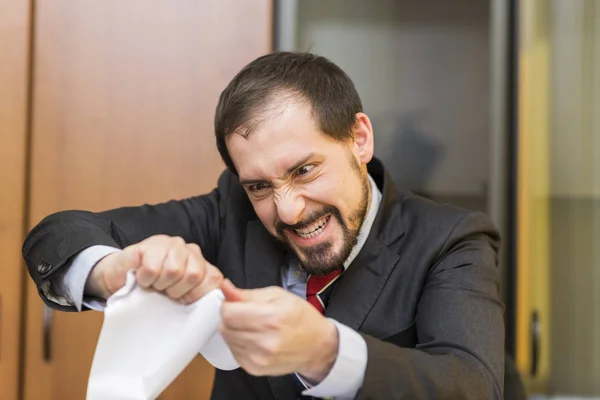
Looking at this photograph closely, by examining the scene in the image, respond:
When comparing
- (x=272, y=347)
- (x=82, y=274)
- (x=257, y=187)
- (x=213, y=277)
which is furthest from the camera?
(x=257, y=187)

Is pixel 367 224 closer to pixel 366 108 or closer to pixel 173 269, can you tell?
pixel 173 269

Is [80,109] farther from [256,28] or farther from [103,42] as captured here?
[256,28]

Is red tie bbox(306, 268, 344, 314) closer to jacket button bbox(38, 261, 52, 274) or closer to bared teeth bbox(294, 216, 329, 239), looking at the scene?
bared teeth bbox(294, 216, 329, 239)

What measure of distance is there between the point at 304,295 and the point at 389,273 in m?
0.14

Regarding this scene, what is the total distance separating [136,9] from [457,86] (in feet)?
2.52

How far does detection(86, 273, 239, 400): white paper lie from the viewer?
0.76 metres

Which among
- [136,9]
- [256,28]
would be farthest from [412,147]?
[136,9]

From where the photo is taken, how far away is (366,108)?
1580mm

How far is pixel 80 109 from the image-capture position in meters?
1.44

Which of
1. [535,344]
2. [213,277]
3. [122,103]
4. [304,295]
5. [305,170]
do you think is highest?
[122,103]

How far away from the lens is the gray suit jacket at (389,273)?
0.75 metres

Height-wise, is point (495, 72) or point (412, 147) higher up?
point (495, 72)

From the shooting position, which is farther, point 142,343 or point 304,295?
point 304,295

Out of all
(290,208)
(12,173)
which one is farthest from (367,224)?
(12,173)
